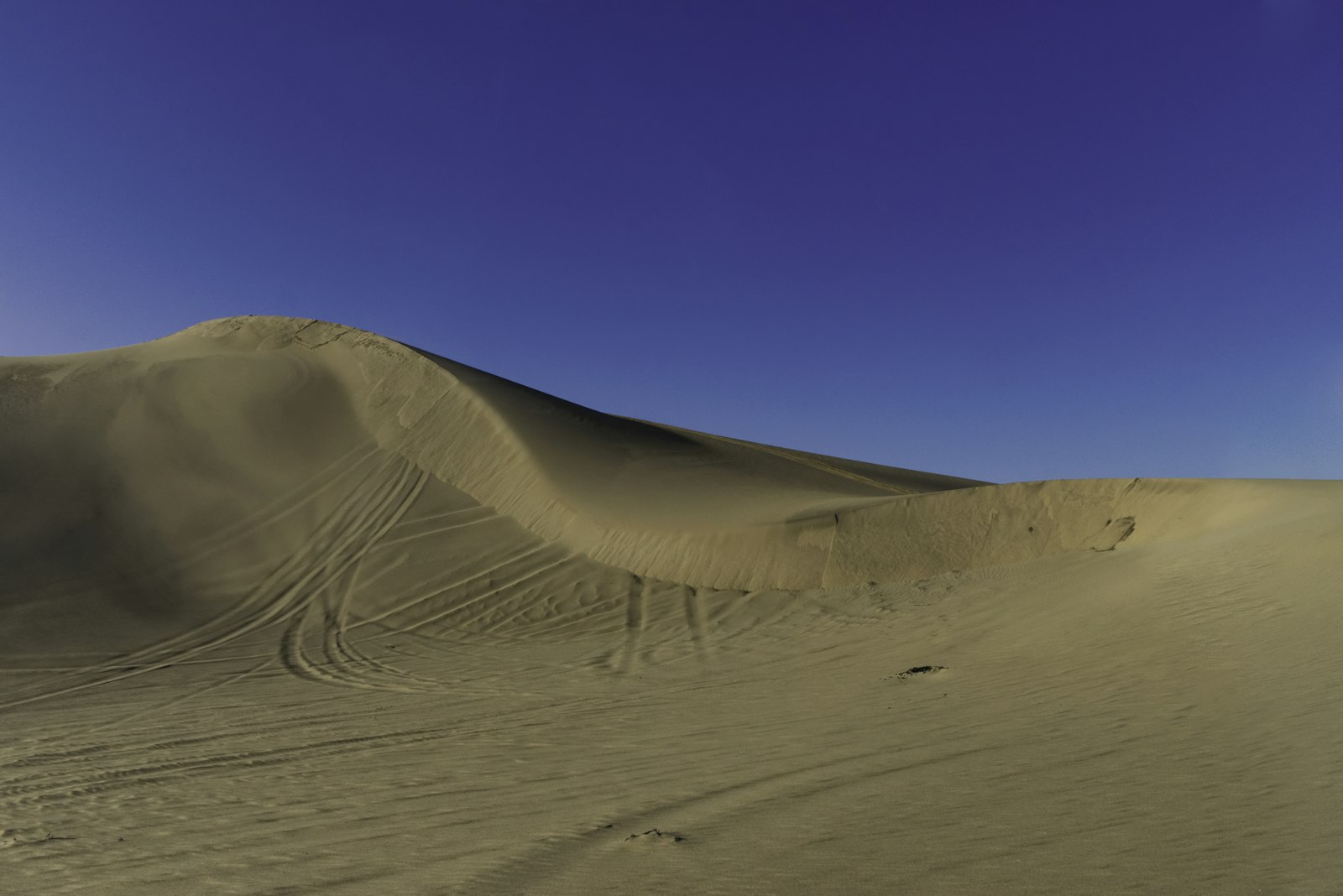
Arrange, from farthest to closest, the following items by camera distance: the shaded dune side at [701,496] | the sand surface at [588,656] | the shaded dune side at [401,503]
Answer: the shaded dune side at [401,503]
the shaded dune side at [701,496]
the sand surface at [588,656]

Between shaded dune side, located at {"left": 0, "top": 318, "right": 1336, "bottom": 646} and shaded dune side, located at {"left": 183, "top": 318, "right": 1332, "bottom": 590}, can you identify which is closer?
shaded dune side, located at {"left": 183, "top": 318, "right": 1332, "bottom": 590}

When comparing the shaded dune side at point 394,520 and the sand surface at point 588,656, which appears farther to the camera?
the shaded dune side at point 394,520

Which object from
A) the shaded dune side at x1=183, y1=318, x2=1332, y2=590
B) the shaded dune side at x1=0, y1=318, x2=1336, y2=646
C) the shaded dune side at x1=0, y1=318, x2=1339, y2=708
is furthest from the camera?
the shaded dune side at x1=0, y1=318, x2=1336, y2=646

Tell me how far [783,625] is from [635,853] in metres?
8.69

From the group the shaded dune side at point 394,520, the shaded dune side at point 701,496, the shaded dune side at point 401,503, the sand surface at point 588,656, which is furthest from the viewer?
the shaded dune side at point 401,503

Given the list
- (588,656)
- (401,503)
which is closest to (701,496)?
(401,503)

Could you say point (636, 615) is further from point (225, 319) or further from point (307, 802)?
point (225, 319)

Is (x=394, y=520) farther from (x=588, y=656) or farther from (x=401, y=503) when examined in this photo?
(x=588, y=656)

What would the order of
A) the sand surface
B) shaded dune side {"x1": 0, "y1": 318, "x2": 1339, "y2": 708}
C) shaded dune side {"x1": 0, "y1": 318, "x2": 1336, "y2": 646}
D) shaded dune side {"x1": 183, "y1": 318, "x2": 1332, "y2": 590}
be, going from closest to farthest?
the sand surface
shaded dune side {"x1": 0, "y1": 318, "x2": 1339, "y2": 708}
shaded dune side {"x1": 183, "y1": 318, "x2": 1332, "y2": 590}
shaded dune side {"x1": 0, "y1": 318, "x2": 1336, "y2": 646}

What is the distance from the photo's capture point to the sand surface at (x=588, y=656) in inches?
177

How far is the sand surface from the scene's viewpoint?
4.49m

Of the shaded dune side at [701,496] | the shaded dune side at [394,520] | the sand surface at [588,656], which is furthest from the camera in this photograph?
the shaded dune side at [701,496]

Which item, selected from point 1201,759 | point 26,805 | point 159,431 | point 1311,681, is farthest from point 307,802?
point 159,431

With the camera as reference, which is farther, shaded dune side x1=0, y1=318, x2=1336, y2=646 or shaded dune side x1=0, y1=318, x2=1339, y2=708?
shaded dune side x1=0, y1=318, x2=1336, y2=646
